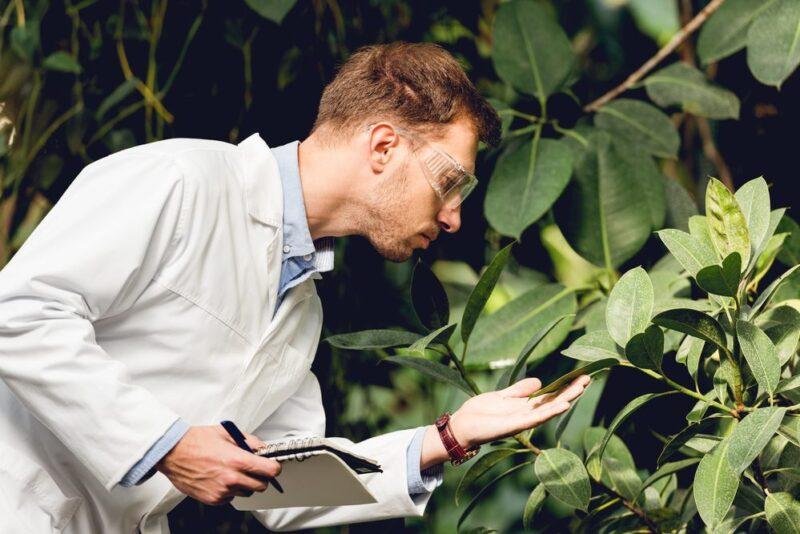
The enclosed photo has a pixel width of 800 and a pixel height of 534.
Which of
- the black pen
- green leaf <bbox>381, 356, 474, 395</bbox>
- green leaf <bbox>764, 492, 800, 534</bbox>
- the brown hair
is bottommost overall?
green leaf <bbox>764, 492, 800, 534</bbox>

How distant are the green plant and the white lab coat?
137 mm

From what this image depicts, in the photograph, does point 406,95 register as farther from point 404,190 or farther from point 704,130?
point 704,130

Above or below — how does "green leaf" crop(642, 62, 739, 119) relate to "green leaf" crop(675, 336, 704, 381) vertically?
above

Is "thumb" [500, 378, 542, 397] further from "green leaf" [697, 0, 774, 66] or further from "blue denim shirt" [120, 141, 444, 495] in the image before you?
"green leaf" [697, 0, 774, 66]

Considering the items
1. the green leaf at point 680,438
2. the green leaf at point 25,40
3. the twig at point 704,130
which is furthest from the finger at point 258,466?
the green leaf at point 25,40

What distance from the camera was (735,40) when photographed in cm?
186

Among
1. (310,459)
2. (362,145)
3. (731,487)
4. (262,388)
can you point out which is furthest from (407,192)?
(731,487)

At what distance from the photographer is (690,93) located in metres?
2.00

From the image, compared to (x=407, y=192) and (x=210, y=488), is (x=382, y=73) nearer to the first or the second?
(x=407, y=192)

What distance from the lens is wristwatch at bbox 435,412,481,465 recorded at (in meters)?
1.52

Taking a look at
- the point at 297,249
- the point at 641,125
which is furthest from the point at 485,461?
the point at 641,125

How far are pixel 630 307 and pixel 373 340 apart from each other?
396 mm

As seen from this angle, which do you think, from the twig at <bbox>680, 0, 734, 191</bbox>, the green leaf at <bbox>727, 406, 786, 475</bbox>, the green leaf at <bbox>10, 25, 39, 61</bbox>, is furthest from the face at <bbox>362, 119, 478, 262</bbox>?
the green leaf at <bbox>10, 25, 39, 61</bbox>

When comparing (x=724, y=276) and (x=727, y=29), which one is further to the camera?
(x=727, y=29)
